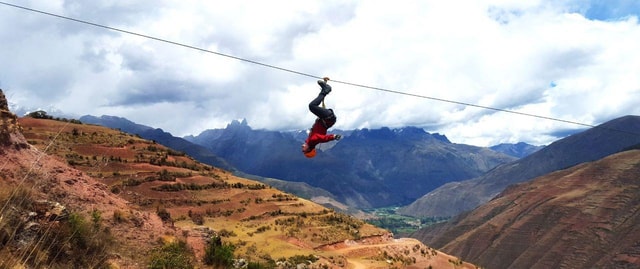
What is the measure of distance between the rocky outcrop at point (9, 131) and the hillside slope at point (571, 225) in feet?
368

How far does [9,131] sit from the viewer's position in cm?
1927

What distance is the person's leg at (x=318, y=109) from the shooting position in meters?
14.8

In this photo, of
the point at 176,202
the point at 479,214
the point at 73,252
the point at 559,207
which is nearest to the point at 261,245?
the point at 176,202

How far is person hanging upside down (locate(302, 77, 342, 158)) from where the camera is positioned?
14.9 m

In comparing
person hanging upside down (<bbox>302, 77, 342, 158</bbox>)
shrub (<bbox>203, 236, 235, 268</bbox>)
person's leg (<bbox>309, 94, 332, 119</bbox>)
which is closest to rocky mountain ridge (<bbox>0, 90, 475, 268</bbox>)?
shrub (<bbox>203, 236, 235, 268</bbox>)

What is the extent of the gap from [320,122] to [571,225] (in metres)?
133

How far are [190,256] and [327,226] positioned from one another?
37.1 meters

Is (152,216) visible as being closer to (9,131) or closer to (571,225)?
(9,131)

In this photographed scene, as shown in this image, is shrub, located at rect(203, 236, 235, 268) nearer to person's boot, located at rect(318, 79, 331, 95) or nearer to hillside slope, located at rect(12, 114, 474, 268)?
hillside slope, located at rect(12, 114, 474, 268)

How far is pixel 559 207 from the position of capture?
13800 cm

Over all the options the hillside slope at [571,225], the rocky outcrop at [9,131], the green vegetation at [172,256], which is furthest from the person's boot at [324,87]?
the hillside slope at [571,225]

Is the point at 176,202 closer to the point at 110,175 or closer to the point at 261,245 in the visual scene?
the point at 110,175

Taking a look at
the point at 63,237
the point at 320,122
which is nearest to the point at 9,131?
the point at 63,237

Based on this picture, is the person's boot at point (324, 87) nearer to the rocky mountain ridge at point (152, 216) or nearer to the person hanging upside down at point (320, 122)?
the person hanging upside down at point (320, 122)
